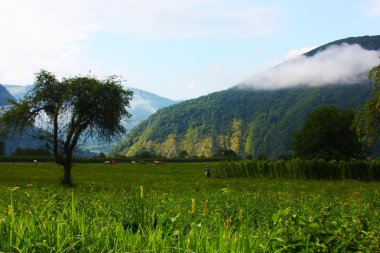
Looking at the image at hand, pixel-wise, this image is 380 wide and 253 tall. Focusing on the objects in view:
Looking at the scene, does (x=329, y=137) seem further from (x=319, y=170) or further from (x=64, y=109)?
(x=64, y=109)

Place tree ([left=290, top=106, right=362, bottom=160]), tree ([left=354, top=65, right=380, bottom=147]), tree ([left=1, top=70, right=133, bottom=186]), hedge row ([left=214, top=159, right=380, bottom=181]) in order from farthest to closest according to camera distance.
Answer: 1. tree ([left=290, top=106, right=362, bottom=160])
2. hedge row ([left=214, top=159, right=380, bottom=181])
3. tree ([left=1, top=70, right=133, bottom=186])
4. tree ([left=354, top=65, right=380, bottom=147])

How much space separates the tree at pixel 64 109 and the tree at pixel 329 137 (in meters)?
54.2

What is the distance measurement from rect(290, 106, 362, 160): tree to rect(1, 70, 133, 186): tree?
5416cm

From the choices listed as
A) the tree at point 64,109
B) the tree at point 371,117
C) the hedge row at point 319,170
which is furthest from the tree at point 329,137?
the tree at point 64,109

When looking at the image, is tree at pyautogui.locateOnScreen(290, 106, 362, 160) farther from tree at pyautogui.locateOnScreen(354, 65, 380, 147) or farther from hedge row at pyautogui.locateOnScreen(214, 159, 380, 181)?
tree at pyautogui.locateOnScreen(354, 65, 380, 147)

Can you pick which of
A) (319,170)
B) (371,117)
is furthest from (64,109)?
(319,170)

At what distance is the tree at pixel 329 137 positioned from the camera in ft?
272

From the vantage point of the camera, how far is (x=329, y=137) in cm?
8425

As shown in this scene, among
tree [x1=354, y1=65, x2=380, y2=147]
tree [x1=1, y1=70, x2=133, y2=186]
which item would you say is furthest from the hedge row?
tree [x1=1, y1=70, x2=133, y2=186]

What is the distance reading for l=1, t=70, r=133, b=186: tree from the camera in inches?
1471

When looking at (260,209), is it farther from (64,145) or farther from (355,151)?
(355,151)

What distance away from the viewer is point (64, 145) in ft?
124

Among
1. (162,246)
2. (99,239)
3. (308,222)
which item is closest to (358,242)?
(308,222)

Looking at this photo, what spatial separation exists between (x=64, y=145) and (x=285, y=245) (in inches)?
1358
